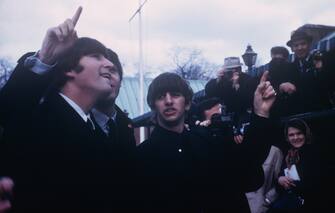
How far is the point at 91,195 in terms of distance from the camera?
1.85 meters

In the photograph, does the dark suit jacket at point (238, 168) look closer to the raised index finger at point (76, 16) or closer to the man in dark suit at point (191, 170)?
the man in dark suit at point (191, 170)

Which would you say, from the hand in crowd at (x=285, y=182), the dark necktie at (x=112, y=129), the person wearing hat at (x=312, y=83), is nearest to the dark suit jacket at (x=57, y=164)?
the dark necktie at (x=112, y=129)

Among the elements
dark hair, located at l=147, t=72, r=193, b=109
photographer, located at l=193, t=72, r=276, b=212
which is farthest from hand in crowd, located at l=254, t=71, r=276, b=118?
dark hair, located at l=147, t=72, r=193, b=109

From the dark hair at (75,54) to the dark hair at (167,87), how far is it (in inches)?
30.7

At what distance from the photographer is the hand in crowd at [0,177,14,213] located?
1.47m

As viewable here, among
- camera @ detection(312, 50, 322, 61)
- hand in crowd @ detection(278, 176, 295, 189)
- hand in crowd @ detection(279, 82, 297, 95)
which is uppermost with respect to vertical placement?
camera @ detection(312, 50, 322, 61)

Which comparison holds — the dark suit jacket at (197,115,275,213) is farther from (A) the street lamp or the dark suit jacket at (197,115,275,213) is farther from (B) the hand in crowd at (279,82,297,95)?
(A) the street lamp

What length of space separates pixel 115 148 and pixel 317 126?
285cm

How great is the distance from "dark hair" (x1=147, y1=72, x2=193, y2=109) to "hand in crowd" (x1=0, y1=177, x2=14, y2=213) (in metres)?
1.93

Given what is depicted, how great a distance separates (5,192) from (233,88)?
3954 millimetres

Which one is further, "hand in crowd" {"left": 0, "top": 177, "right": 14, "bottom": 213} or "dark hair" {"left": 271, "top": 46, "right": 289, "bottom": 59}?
"dark hair" {"left": 271, "top": 46, "right": 289, "bottom": 59}

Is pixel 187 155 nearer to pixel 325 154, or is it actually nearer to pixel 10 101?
pixel 10 101

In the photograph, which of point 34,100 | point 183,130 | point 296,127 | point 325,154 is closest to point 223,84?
point 296,127

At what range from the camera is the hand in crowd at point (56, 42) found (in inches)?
82.4
